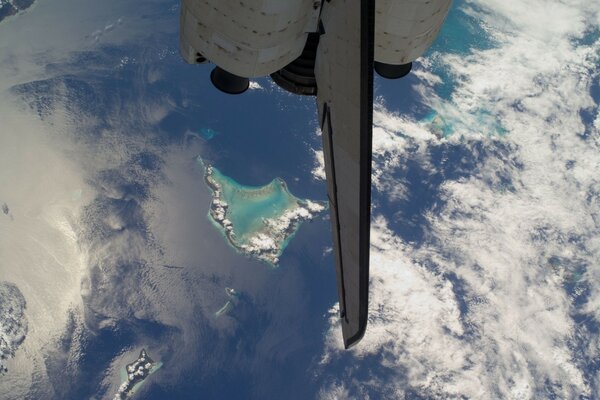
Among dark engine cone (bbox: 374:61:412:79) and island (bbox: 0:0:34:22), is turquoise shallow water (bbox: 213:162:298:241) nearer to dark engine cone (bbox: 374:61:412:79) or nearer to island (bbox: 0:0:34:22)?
island (bbox: 0:0:34:22)

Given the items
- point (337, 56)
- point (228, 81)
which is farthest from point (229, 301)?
point (337, 56)

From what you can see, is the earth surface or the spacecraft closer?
the spacecraft

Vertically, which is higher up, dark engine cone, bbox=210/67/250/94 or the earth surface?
dark engine cone, bbox=210/67/250/94

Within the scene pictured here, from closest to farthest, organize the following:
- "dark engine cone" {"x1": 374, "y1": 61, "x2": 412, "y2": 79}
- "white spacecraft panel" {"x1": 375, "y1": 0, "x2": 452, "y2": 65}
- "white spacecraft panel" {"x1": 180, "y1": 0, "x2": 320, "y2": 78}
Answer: "white spacecraft panel" {"x1": 180, "y1": 0, "x2": 320, "y2": 78}, "white spacecraft panel" {"x1": 375, "y1": 0, "x2": 452, "y2": 65}, "dark engine cone" {"x1": 374, "y1": 61, "x2": 412, "y2": 79}

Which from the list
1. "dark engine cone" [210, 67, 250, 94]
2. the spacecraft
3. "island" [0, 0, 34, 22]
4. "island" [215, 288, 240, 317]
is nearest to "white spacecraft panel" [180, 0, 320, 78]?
the spacecraft

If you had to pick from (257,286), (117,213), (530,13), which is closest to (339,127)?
(257,286)

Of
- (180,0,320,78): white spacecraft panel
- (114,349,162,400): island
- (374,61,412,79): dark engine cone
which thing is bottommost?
(114,349,162,400): island

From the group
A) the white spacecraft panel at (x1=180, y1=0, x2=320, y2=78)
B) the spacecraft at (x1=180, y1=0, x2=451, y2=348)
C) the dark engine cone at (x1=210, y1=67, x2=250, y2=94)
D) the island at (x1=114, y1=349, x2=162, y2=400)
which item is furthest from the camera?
the island at (x1=114, y1=349, x2=162, y2=400)
